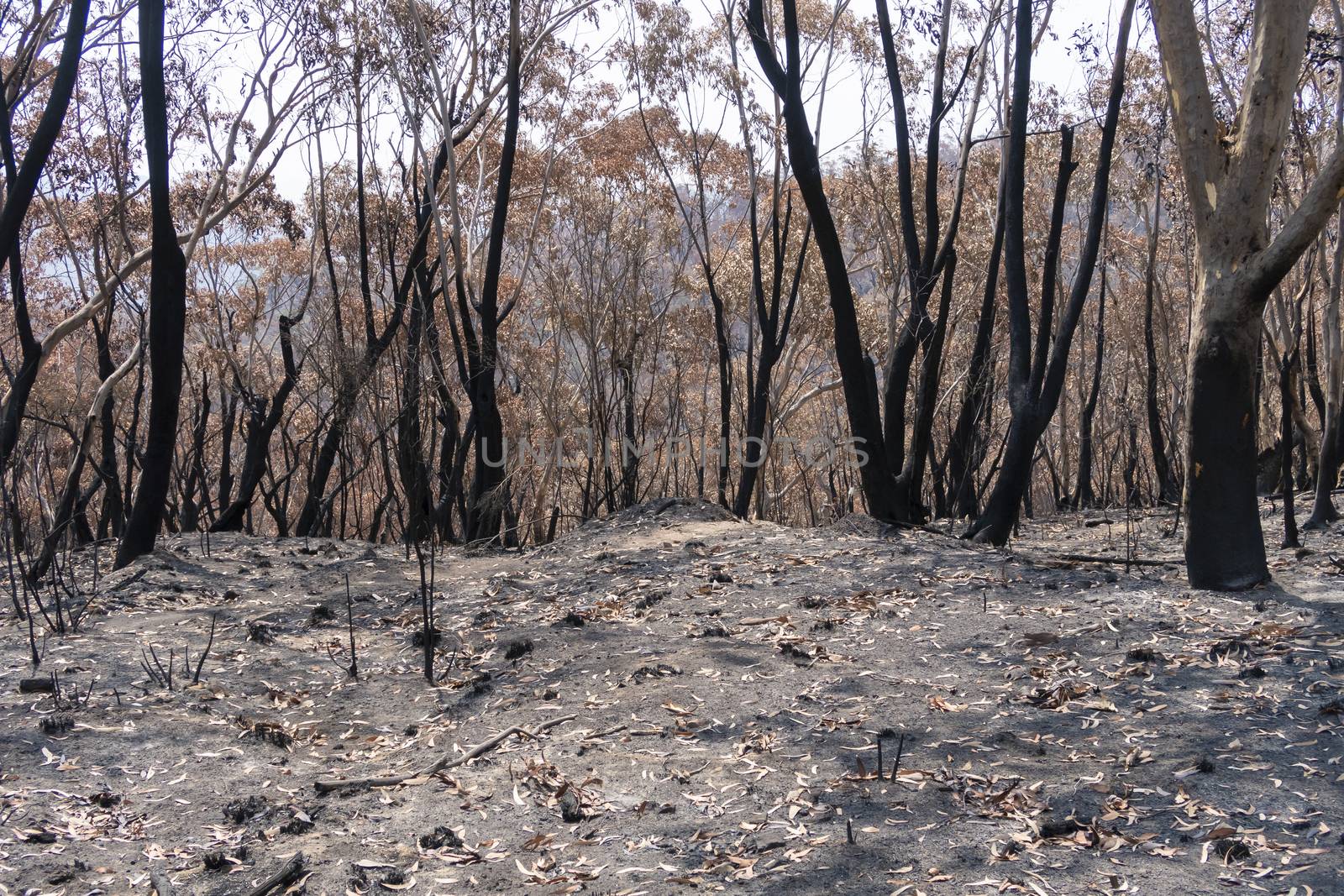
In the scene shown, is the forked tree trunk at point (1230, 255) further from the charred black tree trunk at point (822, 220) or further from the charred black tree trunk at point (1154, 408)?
the charred black tree trunk at point (1154, 408)

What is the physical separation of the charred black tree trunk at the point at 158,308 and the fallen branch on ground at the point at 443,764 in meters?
3.99

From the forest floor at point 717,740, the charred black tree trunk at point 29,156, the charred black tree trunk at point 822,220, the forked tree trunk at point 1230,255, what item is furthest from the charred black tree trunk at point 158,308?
the forked tree trunk at point 1230,255

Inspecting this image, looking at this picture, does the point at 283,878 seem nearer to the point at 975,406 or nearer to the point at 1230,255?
the point at 1230,255

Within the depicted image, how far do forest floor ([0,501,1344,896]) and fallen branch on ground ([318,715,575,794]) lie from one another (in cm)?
2

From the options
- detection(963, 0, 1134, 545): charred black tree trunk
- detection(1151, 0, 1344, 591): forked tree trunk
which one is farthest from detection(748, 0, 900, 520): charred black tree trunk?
detection(1151, 0, 1344, 591): forked tree trunk

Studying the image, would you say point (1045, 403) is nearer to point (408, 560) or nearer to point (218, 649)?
point (408, 560)

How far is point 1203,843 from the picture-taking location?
2.68 meters

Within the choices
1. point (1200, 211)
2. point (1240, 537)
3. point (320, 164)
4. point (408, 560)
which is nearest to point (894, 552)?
point (1240, 537)

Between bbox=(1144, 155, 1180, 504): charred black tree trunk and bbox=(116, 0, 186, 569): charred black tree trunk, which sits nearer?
bbox=(116, 0, 186, 569): charred black tree trunk

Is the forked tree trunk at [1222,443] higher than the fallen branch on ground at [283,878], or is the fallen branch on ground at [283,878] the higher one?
the forked tree trunk at [1222,443]

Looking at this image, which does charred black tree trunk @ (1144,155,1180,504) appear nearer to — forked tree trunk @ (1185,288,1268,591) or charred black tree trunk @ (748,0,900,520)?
charred black tree trunk @ (748,0,900,520)

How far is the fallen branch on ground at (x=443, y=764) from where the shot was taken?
129 inches

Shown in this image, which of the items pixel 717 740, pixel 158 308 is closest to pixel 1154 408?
pixel 717 740

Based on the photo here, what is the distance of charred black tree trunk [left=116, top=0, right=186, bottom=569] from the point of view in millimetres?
6426
